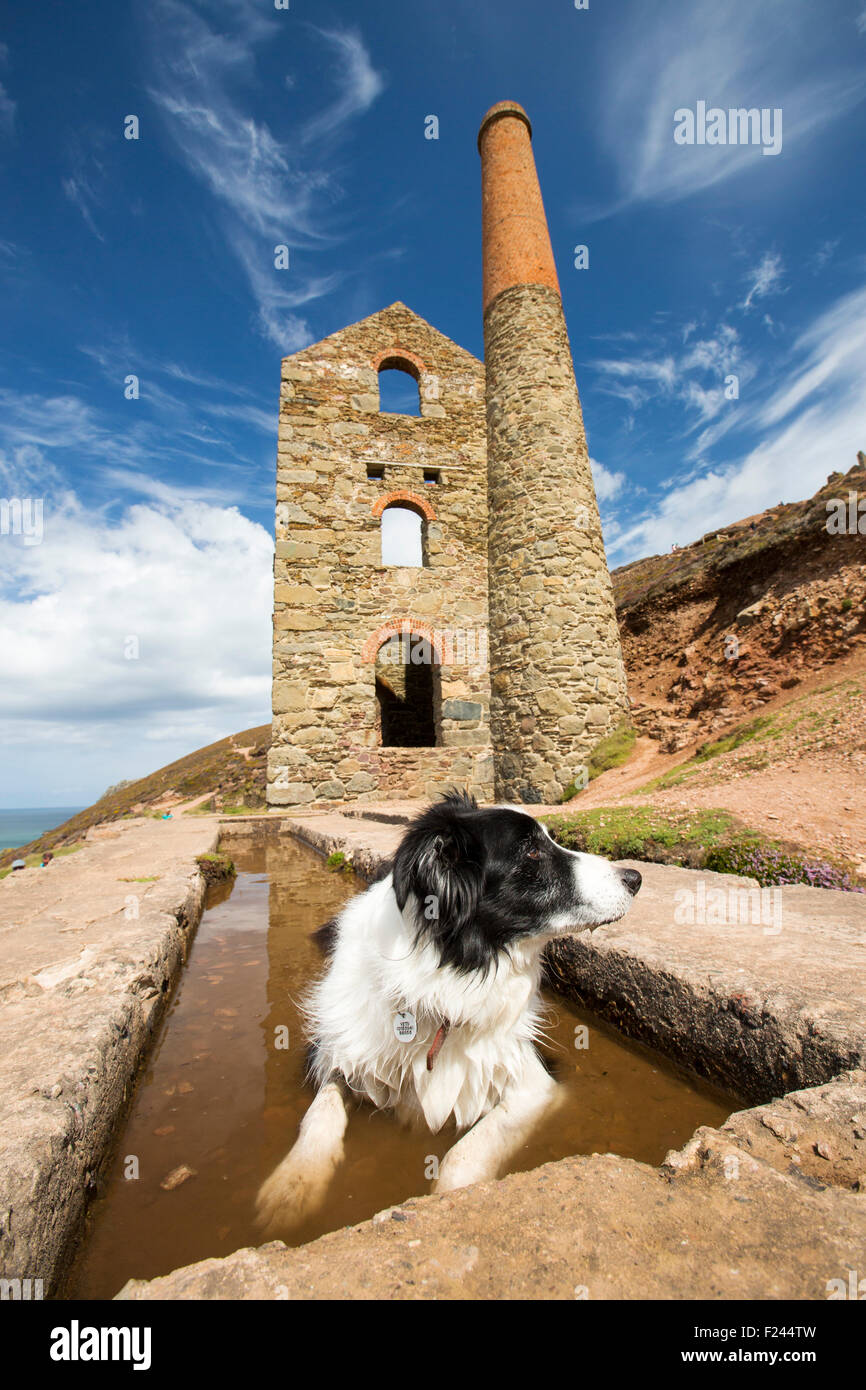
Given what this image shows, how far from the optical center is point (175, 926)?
287 centimetres

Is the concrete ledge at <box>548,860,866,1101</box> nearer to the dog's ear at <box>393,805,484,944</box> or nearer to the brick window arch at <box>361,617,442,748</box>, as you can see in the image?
the dog's ear at <box>393,805,484,944</box>

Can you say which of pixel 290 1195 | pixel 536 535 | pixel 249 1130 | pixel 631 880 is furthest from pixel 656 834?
pixel 536 535

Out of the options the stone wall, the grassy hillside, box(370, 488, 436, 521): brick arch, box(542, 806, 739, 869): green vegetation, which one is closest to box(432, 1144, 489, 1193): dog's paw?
box(542, 806, 739, 869): green vegetation

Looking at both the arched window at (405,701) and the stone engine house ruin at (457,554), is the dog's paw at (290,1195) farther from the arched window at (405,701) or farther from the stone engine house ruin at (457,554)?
the arched window at (405,701)

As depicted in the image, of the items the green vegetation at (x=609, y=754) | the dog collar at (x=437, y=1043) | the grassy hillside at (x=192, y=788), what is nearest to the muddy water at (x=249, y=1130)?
the dog collar at (x=437, y=1043)

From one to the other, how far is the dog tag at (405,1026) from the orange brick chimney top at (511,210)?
13.5 m

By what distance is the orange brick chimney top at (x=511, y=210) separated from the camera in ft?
38.3

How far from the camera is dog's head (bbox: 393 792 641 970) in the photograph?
5.84 feet

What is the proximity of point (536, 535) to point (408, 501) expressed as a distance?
271 centimetres

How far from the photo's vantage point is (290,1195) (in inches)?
56.2
